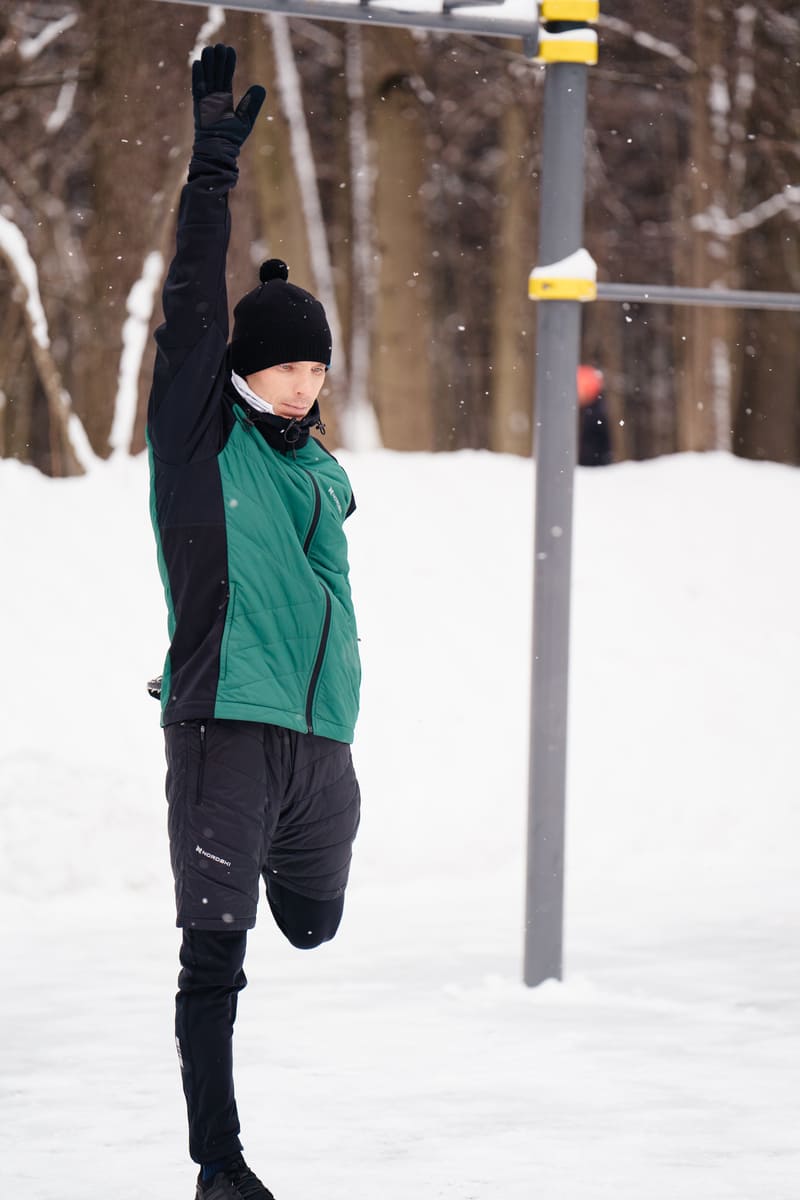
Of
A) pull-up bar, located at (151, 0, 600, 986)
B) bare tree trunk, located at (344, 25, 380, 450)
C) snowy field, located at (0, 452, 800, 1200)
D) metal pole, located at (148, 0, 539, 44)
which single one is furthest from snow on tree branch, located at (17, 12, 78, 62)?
pull-up bar, located at (151, 0, 600, 986)

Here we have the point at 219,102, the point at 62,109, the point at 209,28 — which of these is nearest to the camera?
the point at 219,102

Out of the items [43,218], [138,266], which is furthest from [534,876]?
[43,218]

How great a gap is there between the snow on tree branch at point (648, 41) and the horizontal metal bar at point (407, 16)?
10963mm

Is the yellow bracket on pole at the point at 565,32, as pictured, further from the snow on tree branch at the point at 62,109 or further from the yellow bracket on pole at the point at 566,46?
the snow on tree branch at the point at 62,109

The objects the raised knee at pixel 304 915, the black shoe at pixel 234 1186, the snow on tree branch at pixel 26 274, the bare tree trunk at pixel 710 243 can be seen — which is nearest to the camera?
the black shoe at pixel 234 1186

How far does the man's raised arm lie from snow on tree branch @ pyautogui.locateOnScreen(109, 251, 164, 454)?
758 centimetres

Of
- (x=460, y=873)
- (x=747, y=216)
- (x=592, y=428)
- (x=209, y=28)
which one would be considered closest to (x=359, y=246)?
(x=592, y=428)

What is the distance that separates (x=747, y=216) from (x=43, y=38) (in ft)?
19.2

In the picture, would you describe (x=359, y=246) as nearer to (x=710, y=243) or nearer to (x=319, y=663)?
(x=710, y=243)

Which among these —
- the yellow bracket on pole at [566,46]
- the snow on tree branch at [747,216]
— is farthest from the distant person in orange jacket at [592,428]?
the yellow bracket on pole at [566,46]

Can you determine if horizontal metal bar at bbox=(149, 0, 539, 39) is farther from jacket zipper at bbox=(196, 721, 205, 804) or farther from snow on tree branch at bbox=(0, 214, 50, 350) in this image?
snow on tree branch at bbox=(0, 214, 50, 350)

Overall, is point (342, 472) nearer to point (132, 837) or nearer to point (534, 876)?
point (534, 876)

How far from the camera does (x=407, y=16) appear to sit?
5.01 metres

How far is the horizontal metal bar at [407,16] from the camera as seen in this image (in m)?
4.83
